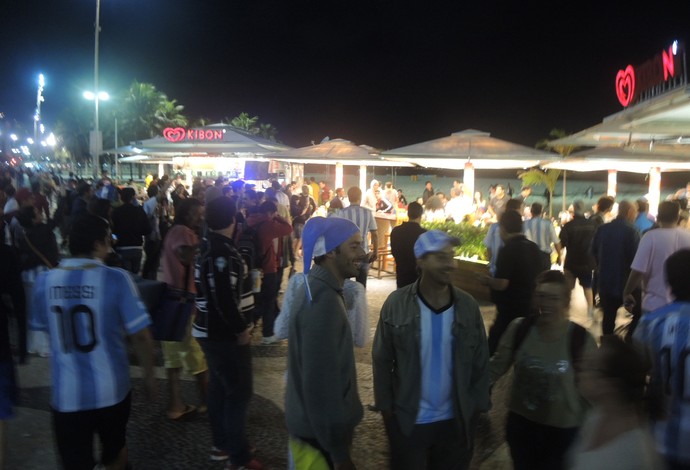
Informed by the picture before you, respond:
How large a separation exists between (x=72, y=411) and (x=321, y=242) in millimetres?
1625

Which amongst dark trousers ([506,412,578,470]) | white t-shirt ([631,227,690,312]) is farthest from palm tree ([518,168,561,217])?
dark trousers ([506,412,578,470])

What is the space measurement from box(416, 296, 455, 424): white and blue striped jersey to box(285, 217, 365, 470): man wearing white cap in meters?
0.43

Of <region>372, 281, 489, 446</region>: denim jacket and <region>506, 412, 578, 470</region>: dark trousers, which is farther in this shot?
<region>506, 412, 578, 470</region>: dark trousers

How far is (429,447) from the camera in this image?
3.29 meters

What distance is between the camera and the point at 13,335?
331 inches

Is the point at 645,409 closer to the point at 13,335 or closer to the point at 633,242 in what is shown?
the point at 633,242

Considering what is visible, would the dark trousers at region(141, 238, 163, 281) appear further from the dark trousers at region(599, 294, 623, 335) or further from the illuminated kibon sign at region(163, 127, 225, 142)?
the illuminated kibon sign at region(163, 127, 225, 142)

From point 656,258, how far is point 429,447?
11.0 feet

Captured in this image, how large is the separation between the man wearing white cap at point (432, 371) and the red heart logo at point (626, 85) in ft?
25.3

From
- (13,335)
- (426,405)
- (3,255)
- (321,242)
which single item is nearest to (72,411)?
(3,255)

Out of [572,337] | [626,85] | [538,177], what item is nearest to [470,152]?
[626,85]

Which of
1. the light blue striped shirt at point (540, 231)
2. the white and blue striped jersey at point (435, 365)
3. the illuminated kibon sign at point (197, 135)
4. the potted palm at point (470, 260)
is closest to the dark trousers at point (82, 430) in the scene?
the white and blue striped jersey at point (435, 365)

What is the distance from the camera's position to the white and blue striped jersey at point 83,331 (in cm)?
345

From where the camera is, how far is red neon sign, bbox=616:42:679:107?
8.50 meters
